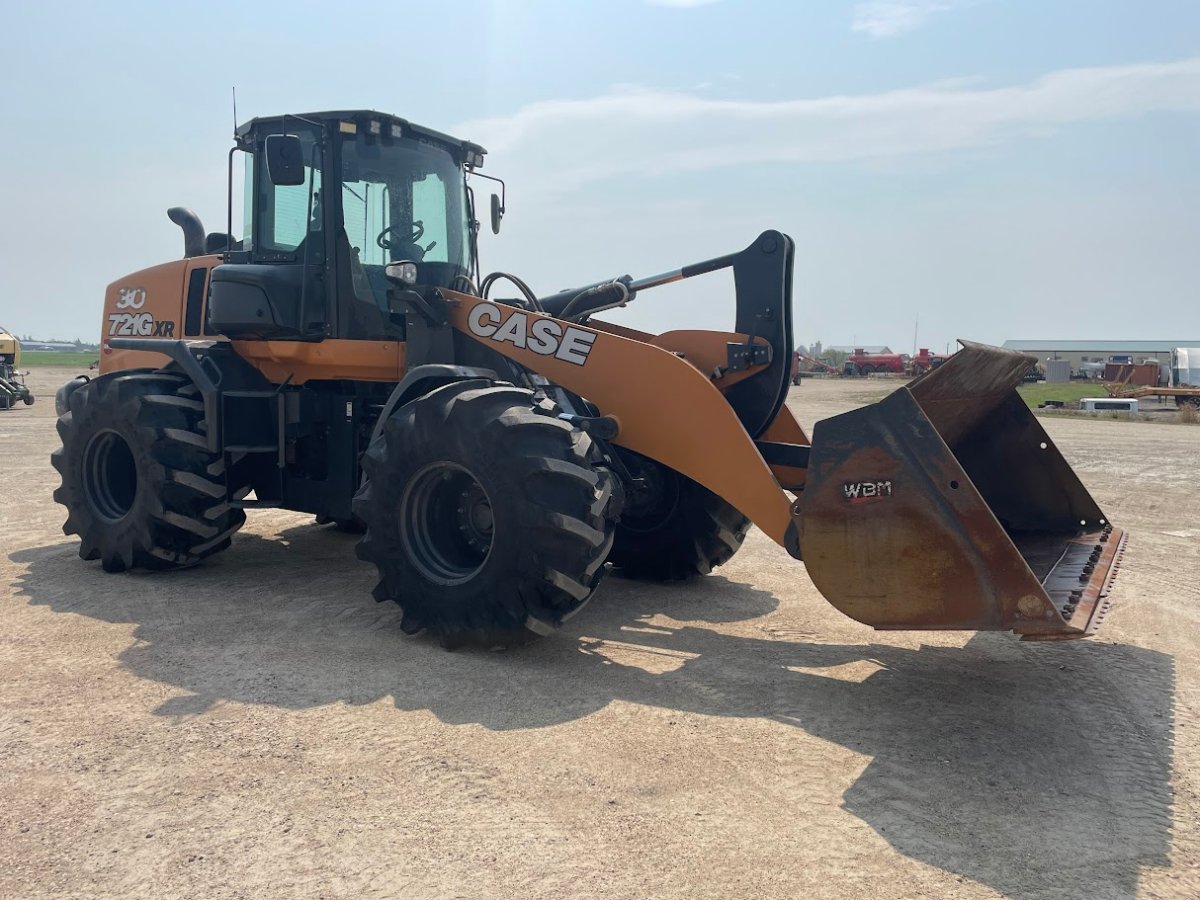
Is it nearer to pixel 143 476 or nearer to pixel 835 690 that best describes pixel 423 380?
pixel 143 476

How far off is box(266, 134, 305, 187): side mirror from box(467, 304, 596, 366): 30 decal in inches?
52.8

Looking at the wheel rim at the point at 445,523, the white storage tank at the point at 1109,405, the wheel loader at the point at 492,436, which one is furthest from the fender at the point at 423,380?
the white storage tank at the point at 1109,405

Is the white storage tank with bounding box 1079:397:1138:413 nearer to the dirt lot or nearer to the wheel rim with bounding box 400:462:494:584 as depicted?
the dirt lot

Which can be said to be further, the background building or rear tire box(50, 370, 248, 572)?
the background building

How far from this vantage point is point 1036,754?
4.12m

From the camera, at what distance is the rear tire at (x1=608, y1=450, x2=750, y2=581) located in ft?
22.5

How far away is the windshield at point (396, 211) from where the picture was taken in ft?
21.8

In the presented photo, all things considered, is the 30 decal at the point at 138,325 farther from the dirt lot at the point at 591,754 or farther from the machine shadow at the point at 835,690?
the dirt lot at the point at 591,754

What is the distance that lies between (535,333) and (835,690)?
2731 millimetres

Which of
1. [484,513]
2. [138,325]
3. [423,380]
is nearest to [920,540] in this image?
[484,513]

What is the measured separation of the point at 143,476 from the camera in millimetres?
6730

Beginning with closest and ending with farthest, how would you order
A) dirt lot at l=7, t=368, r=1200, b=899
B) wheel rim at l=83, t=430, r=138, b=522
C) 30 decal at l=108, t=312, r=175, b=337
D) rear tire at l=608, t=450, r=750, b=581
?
dirt lot at l=7, t=368, r=1200, b=899, rear tire at l=608, t=450, r=750, b=581, wheel rim at l=83, t=430, r=138, b=522, 30 decal at l=108, t=312, r=175, b=337

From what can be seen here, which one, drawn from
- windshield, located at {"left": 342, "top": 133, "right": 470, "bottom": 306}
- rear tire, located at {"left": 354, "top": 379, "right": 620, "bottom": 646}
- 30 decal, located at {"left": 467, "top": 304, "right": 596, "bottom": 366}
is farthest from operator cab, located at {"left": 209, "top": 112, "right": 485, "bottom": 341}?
rear tire, located at {"left": 354, "top": 379, "right": 620, "bottom": 646}

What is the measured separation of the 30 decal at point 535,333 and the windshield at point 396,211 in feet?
2.18
